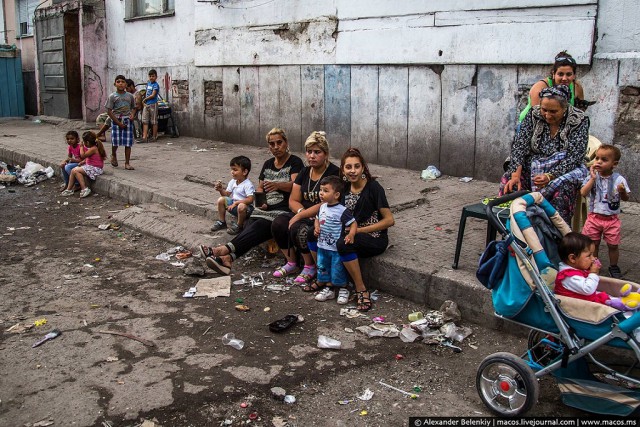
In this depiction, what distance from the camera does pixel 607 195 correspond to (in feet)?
15.8

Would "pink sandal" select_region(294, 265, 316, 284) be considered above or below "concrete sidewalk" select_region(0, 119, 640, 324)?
below

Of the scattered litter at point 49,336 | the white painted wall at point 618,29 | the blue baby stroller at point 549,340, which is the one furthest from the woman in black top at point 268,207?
the white painted wall at point 618,29

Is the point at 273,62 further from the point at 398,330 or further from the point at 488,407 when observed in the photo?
the point at 488,407

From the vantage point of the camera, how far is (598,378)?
12.1 feet

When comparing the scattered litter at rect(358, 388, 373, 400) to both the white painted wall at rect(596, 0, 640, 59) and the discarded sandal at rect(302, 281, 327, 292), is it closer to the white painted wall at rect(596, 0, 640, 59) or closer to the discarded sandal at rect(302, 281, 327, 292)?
the discarded sandal at rect(302, 281, 327, 292)

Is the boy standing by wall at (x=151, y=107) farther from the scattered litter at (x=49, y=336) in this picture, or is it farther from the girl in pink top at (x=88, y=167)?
the scattered litter at (x=49, y=336)

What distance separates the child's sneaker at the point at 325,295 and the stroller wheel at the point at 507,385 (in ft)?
6.10

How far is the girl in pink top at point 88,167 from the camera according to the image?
9.61m

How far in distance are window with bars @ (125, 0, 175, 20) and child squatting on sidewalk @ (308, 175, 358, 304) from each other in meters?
10.3

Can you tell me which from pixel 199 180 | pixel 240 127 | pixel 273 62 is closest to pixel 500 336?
pixel 199 180

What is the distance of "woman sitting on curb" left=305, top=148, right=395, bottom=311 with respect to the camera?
512 cm

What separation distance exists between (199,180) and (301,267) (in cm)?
370

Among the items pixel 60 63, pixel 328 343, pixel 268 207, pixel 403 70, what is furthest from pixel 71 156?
pixel 60 63

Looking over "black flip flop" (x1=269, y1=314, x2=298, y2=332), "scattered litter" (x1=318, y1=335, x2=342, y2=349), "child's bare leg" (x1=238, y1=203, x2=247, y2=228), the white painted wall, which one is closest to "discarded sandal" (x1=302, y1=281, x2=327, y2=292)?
"black flip flop" (x1=269, y1=314, x2=298, y2=332)
